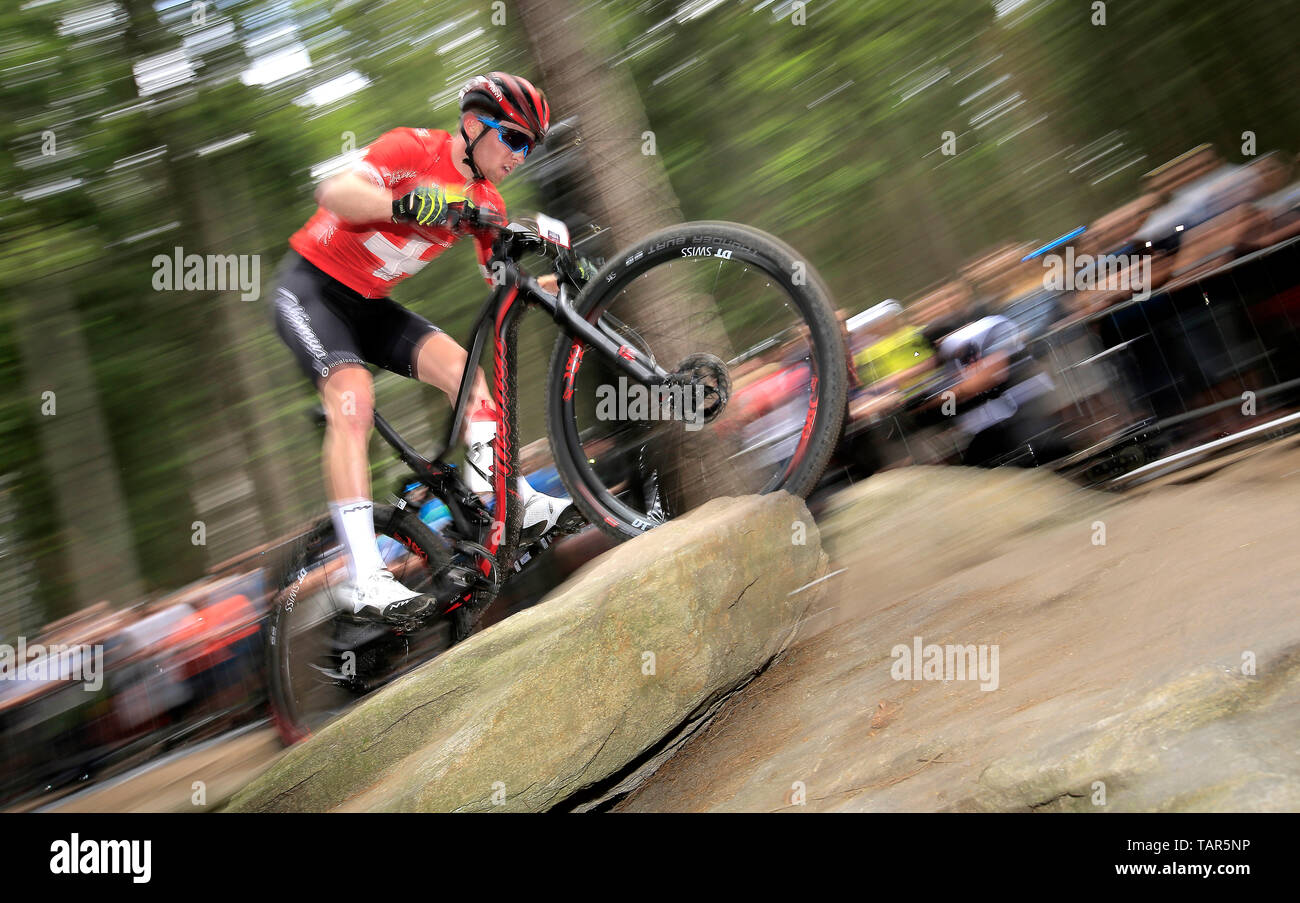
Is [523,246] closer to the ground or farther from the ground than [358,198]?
closer to the ground

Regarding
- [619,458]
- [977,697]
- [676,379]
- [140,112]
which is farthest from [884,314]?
[140,112]

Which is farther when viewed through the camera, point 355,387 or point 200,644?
point 200,644

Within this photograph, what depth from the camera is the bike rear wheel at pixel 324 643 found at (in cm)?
410

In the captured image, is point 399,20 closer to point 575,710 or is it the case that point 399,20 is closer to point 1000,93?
point 1000,93

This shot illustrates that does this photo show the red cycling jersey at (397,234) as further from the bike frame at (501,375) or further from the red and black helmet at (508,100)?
the red and black helmet at (508,100)

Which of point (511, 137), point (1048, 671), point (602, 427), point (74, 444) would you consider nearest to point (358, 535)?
point (602, 427)

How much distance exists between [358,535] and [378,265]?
111cm

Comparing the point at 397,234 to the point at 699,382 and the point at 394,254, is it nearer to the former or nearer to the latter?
the point at 394,254

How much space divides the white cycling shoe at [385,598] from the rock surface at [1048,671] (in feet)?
3.70

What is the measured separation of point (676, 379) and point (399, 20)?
1006 cm

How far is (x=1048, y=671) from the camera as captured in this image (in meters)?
2.72
